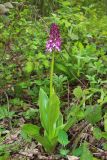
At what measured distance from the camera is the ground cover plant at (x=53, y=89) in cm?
262

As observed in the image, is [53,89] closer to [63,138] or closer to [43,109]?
[43,109]

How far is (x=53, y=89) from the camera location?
2.70 m

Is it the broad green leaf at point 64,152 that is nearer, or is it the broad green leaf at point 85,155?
the broad green leaf at point 85,155

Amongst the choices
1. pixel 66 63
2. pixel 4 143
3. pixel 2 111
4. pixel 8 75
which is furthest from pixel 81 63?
pixel 4 143

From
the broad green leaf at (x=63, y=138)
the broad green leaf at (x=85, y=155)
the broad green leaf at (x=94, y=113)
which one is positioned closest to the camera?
the broad green leaf at (x=85, y=155)

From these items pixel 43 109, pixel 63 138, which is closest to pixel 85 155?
pixel 63 138

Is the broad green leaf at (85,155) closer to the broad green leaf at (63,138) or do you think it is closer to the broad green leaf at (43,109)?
the broad green leaf at (63,138)

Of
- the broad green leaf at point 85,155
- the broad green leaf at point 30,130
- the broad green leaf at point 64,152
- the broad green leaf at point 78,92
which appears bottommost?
the broad green leaf at point 64,152

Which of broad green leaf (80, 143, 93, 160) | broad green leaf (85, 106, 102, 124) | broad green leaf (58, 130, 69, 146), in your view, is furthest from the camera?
broad green leaf (85, 106, 102, 124)

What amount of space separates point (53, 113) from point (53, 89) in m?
0.19

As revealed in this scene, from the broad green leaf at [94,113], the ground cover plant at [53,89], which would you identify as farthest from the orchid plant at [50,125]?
the broad green leaf at [94,113]

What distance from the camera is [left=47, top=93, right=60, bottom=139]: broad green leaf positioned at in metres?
2.56

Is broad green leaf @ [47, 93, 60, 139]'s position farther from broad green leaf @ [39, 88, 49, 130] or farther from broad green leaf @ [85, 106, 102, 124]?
broad green leaf @ [85, 106, 102, 124]

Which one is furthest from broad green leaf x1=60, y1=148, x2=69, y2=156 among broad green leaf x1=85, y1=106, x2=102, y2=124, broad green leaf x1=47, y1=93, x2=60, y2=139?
broad green leaf x1=85, y1=106, x2=102, y2=124
